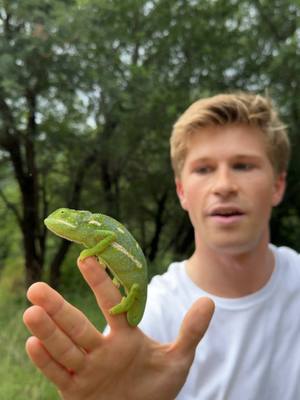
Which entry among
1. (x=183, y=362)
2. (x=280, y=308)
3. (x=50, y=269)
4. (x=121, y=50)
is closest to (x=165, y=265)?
(x=50, y=269)

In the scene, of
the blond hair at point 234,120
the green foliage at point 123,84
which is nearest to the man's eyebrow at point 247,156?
the blond hair at point 234,120

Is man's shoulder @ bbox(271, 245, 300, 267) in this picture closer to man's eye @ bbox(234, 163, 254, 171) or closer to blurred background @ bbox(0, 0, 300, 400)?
man's eye @ bbox(234, 163, 254, 171)

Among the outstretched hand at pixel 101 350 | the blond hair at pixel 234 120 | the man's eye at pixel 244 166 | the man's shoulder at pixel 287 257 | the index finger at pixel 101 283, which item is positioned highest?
the blond hair at pixel 234 120

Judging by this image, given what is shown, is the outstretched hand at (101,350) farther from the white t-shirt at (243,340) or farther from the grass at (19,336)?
the grass at (19,336)

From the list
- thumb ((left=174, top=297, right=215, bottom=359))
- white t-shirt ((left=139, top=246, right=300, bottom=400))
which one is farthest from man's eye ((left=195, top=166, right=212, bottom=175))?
thumb ((left=174, top=297, right=215, bottom=359))

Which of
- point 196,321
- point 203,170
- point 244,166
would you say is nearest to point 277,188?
point 244,166

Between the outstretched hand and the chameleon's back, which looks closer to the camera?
the outstretched hand
